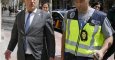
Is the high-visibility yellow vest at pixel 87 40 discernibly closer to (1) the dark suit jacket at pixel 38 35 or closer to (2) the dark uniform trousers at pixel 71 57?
(2) the dark uniform trousers at pixel 71 57

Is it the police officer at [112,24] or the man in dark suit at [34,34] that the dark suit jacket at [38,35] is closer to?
the man in dark suit at [34,34]

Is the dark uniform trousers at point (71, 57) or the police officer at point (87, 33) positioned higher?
the police officer at point (87, 33)

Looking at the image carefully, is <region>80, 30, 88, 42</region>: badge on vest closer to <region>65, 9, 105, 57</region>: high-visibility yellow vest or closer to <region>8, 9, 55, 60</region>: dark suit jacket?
<region>65, 9, 105, 57</region>: high-visibility yellow vest

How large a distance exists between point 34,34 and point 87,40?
0.99m

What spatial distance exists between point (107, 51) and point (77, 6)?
0.57 metres

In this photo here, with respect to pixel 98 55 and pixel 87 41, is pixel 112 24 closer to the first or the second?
pixel 87 41

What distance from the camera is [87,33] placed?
404 cm

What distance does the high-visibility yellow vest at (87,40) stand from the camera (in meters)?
4.02

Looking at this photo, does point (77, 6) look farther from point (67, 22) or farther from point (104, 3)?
point (104, 3)

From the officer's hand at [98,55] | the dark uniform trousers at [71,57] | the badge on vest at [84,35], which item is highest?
the badge on vest at [84,35]

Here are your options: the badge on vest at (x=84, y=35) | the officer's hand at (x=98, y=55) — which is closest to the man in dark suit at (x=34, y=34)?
the badge on vest at (x=84, y=35)

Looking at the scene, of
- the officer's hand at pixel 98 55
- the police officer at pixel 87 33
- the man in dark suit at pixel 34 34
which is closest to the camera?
the officer's hand at pixel 98 55

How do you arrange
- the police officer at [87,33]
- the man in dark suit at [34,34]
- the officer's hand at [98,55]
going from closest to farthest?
the officer's hand at [98,55] < the police officer at [87,33] < the man in dark suit at [34,34]

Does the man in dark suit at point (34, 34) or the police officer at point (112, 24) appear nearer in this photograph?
the police officer at point (112, 24)
